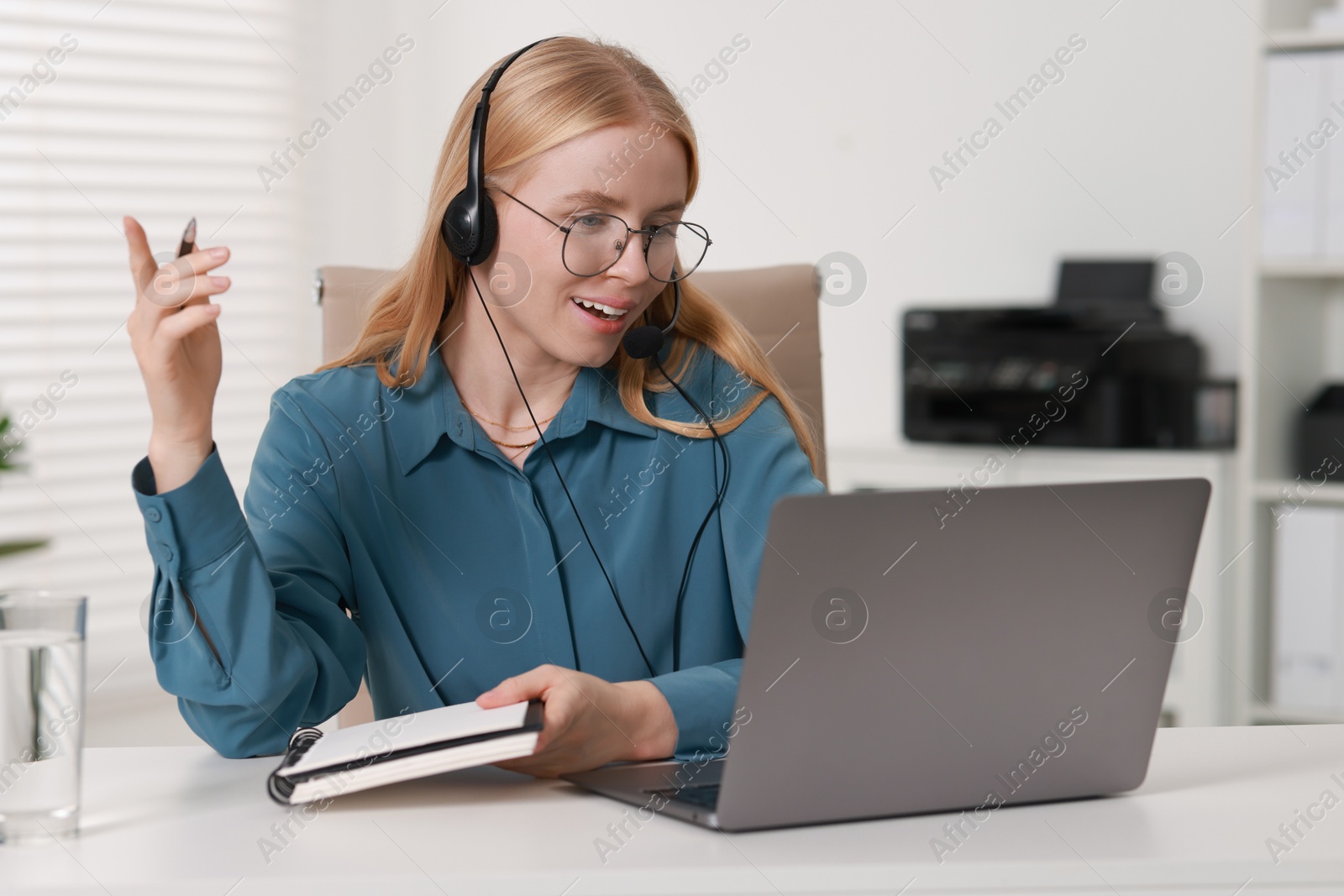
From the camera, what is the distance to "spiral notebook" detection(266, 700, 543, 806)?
75 centimetres

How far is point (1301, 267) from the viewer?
8.10 ft

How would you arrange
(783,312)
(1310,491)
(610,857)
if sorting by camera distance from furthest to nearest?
(1310,491) → (783,312) → (610,857)

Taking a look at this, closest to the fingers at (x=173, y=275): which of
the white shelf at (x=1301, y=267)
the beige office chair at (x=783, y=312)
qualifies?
the beige office chair at (x=783, y=312)

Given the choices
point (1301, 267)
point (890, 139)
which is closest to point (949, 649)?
point (1301, 267)

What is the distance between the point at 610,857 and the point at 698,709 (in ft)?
0.95

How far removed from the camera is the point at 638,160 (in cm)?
117

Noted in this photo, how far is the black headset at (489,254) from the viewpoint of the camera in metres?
1.19

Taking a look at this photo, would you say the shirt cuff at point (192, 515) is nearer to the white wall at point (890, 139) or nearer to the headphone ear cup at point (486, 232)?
the headphone ear cup at point (486, 232)

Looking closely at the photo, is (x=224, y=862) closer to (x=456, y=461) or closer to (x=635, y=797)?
(x=635, y=797)

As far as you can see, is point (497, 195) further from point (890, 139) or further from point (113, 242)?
point (890, 139)

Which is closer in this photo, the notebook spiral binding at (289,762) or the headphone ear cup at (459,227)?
the notebook spiral binding at (289,762)

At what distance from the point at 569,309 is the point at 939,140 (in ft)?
6.82

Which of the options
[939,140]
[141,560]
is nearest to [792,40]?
[939,140]

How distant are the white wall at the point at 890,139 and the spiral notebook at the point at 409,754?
2199mm
